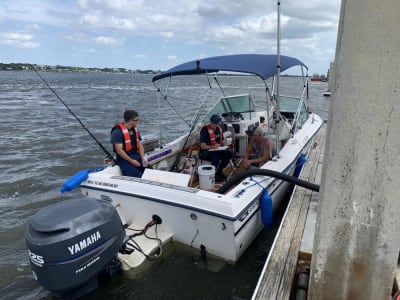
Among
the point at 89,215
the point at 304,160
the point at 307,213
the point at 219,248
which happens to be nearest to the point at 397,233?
the point at 307,213

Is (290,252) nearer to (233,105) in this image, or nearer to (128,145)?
(128,145)

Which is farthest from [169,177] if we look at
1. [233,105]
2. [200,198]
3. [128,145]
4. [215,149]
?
[233,105]

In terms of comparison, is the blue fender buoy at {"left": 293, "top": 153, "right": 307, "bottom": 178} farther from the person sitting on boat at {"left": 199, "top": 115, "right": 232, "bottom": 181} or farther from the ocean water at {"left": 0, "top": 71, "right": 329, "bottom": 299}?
the person sitting on boat at {"left": 199, "top": 115, "right": 232, "bottom": 181}

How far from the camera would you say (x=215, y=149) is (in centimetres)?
541

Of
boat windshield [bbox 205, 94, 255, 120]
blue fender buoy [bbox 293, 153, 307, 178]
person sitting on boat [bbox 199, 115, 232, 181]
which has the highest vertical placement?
boat windshield [bbox 205, 94, 255, 120]

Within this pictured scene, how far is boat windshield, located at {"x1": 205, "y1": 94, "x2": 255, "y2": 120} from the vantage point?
726cm

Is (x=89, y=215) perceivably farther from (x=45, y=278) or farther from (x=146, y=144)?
(x=146, y=144)

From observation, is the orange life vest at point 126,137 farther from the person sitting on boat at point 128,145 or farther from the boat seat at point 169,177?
the boat seat at point 169,177

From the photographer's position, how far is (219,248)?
3.71m

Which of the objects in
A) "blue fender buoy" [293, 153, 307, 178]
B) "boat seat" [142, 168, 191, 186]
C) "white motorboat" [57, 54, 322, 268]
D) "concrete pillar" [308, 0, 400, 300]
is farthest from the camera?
"blue fender buoy" [293, 153, 307, 178]

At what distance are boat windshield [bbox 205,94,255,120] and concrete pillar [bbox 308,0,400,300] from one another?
5197 millimetres

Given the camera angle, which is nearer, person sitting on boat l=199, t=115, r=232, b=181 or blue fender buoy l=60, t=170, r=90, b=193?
blue fender buoy l=60, t=170, r=90, b=193

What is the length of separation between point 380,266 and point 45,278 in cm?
252

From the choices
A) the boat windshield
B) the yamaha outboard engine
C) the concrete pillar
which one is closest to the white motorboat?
the yamaha outboard engine
